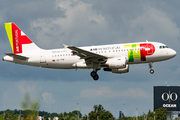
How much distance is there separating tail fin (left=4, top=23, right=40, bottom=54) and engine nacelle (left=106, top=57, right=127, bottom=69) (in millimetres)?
14082

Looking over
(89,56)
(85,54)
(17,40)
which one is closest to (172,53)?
(89,56)

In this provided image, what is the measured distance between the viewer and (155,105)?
511 ft

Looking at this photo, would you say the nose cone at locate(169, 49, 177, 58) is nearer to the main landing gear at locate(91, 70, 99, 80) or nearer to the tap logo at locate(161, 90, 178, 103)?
the main landing gear at locate(91, 70, 99, 80)

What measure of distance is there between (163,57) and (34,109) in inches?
968

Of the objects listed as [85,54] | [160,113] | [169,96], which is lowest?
[160,113]

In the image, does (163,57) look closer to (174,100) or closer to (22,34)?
(22,34)

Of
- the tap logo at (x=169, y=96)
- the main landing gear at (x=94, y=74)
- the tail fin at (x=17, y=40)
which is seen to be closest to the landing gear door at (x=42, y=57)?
the tail fin at (x=17, y=40)

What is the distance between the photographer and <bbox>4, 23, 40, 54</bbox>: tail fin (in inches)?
2245

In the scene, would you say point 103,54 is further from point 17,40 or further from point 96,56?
point 17,40

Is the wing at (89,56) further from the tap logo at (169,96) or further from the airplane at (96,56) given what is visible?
the tap logo at (169,96)

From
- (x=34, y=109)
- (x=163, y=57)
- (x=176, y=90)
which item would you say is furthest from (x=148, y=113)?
(x=34, y=109)

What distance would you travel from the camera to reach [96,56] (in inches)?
2000

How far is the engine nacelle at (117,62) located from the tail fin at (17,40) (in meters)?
14.1

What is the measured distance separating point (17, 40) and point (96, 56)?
15.9 m
